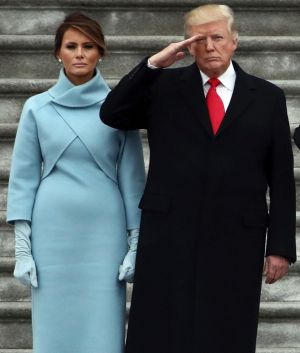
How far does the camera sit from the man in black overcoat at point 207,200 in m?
6.01

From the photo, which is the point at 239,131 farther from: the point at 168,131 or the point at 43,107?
the point at 43,107

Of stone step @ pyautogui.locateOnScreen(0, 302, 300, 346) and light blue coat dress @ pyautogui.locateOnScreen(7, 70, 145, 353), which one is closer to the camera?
light blue coat dress @ pyautogui.locateOnScreen(7, 70, 145, 353)

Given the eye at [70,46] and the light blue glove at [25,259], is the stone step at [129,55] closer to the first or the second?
the eye at [70,46]

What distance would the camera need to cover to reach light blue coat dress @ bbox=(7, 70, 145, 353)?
20.2ft

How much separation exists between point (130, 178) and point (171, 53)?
591mm

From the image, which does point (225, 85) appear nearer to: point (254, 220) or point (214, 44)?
point (214, 44)

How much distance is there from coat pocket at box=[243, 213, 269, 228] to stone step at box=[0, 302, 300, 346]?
1.53 meters

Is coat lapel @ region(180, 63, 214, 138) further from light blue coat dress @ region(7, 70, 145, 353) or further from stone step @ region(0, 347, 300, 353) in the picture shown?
stone step @ region(0, 347, 300, 353)

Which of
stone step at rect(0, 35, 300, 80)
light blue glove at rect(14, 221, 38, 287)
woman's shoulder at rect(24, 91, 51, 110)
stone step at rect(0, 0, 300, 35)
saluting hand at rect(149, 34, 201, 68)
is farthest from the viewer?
stone step at rect(0, 0, 300, 35)

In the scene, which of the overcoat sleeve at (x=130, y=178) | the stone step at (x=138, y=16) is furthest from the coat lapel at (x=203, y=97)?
the stone step at (x=138, y=16)

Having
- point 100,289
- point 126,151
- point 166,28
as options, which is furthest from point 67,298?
point 166,28

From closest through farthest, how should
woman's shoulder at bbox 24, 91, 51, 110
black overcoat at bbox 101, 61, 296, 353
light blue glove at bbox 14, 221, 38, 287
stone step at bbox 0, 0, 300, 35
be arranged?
black overcoat at bbox 101, 61, 296, 353, light blue glove at bbox 14, 221, 38, 287, woman's shoulder at bbox 24, 91, 51, 110, stone step at bbox 0, 0, 300, 35

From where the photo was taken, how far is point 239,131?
602 centimetres

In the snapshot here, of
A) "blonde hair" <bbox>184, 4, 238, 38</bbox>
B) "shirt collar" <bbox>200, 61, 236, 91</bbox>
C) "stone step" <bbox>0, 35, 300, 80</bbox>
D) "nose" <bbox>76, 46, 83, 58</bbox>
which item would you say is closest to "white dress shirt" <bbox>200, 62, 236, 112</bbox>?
"shirt collar" <bbox>200, 61, 236, 91</bbox>
